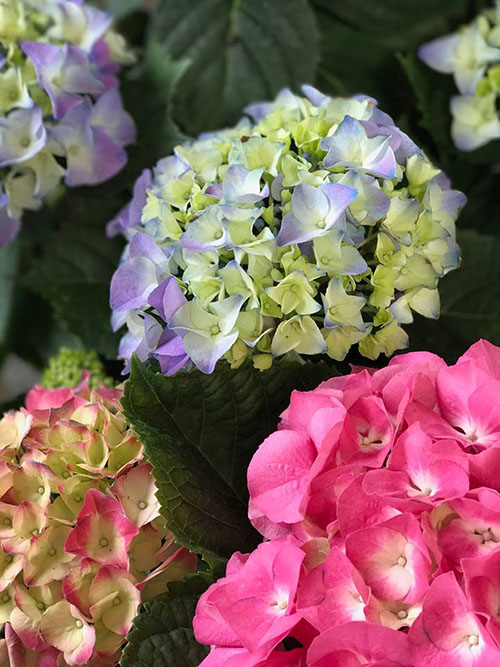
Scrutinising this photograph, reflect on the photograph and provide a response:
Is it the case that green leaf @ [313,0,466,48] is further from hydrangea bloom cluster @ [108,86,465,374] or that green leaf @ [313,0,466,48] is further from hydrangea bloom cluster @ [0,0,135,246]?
hydrangea bloom cluster @ [108,86,465,374]

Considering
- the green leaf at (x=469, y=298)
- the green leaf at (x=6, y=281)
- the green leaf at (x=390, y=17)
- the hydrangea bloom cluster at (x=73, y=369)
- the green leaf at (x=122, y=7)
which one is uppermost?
the green leaf at (x=122, y=7)

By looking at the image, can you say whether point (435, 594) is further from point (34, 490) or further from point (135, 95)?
point (135, 95)

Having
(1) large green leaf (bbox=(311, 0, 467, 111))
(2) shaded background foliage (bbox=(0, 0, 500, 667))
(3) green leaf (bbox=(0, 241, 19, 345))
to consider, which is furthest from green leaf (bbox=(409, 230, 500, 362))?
(3) green leaf (bbox=(0, 241, 19, 345))

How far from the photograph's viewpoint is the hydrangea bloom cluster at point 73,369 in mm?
666

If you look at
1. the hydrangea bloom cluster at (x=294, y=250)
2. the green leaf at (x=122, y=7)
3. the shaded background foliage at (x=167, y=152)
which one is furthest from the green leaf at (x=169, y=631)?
the green leaf at (x=122, y=7)

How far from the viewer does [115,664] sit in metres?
0.48

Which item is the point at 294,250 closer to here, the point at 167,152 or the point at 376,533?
the point at 376,533

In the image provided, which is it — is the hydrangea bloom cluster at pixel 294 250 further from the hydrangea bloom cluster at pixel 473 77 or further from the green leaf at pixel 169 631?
the hydrangea bloom cluster at pixel 473 77

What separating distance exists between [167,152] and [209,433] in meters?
0.33

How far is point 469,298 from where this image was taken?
68cm

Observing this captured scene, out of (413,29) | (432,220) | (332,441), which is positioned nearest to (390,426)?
(332,441)

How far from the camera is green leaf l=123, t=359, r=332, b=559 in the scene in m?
0.46

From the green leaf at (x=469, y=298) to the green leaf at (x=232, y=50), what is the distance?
0.23 meters

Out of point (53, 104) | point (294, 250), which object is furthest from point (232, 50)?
point (294, 250)
